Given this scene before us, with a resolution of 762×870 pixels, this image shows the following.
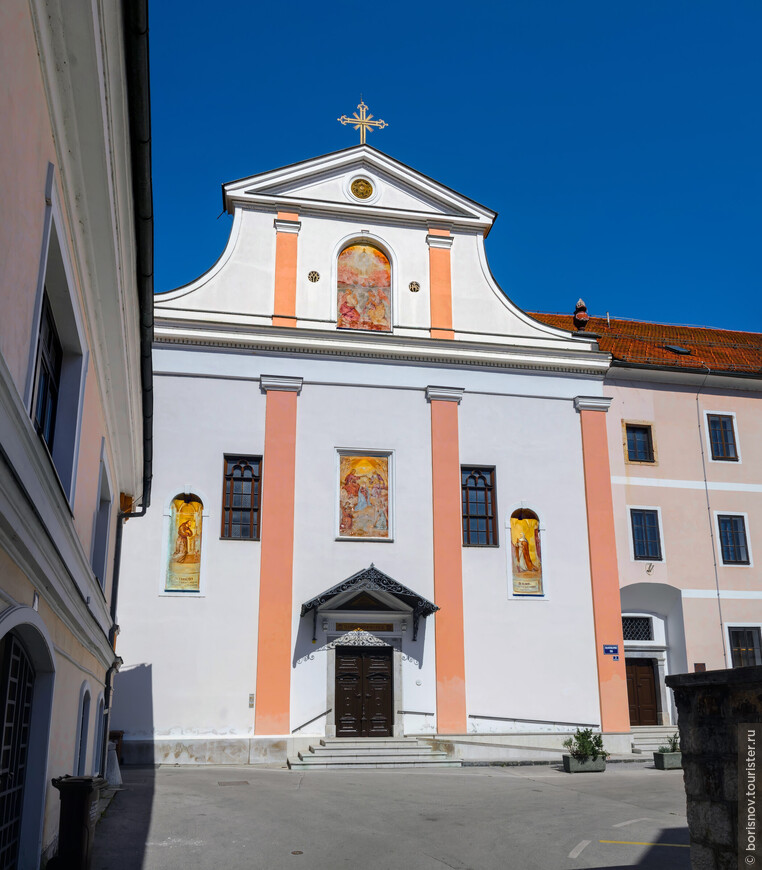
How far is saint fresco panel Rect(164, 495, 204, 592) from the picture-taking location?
812 inches

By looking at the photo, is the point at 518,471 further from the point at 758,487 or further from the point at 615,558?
the point at 758,487

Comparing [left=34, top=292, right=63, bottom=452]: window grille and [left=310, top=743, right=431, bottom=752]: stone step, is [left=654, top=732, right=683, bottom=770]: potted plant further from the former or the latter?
[left=34, top=292, right=63, bottom=452]: window grille

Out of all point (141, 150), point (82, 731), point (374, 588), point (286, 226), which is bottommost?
point (82, 731)

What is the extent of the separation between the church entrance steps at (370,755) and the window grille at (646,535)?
8421mm

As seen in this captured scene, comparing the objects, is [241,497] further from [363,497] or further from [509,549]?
[509,549]

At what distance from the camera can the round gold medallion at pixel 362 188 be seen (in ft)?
81.0

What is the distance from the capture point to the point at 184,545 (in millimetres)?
20875

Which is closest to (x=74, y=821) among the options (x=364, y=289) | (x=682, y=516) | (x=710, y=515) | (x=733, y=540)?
(x=364, y=289)

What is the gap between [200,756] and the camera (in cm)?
1962

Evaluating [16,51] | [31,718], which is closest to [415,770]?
[31,718]

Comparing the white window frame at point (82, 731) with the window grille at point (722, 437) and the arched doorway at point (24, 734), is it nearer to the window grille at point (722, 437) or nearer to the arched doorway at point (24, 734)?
the arched doorway at point (24, 734)

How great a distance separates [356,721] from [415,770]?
2.26 m

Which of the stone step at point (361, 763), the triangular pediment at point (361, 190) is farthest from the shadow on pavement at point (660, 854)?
the triangular pediment at point (361, 190)

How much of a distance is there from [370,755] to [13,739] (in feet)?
46.0
